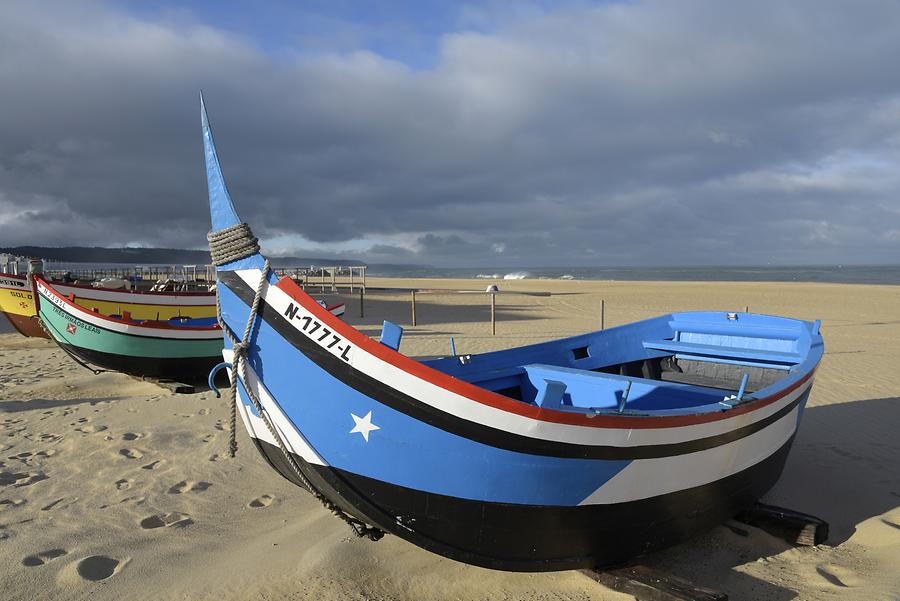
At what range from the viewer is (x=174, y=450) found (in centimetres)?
565

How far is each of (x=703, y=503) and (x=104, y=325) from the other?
9451 mm

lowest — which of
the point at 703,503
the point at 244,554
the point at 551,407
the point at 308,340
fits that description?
the point at 244,554

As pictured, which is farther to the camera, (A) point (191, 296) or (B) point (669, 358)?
(A) point (191, 296)

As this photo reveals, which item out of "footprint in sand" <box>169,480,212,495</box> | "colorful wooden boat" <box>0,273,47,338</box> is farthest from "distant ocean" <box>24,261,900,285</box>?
"footprint in sand" <box>169,480,212,495</box>

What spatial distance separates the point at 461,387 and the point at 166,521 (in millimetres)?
2987

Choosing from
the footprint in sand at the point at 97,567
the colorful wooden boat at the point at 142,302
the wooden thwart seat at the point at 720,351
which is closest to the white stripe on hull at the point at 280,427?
the footprint in sand at the point at 97,567

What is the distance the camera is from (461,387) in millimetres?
2688

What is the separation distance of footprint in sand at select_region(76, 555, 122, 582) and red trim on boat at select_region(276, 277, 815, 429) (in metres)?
2.30

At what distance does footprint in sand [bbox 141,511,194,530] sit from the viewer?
414 cm

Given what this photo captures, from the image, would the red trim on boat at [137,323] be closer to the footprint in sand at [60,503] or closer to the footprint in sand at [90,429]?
the footprint in sand at [90,429]

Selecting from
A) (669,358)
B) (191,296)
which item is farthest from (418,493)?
(191,296)

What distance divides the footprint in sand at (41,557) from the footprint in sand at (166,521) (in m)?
0.53

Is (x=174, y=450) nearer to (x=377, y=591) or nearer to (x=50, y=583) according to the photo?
(x=50, y=583)

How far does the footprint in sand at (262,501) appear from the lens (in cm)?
457
